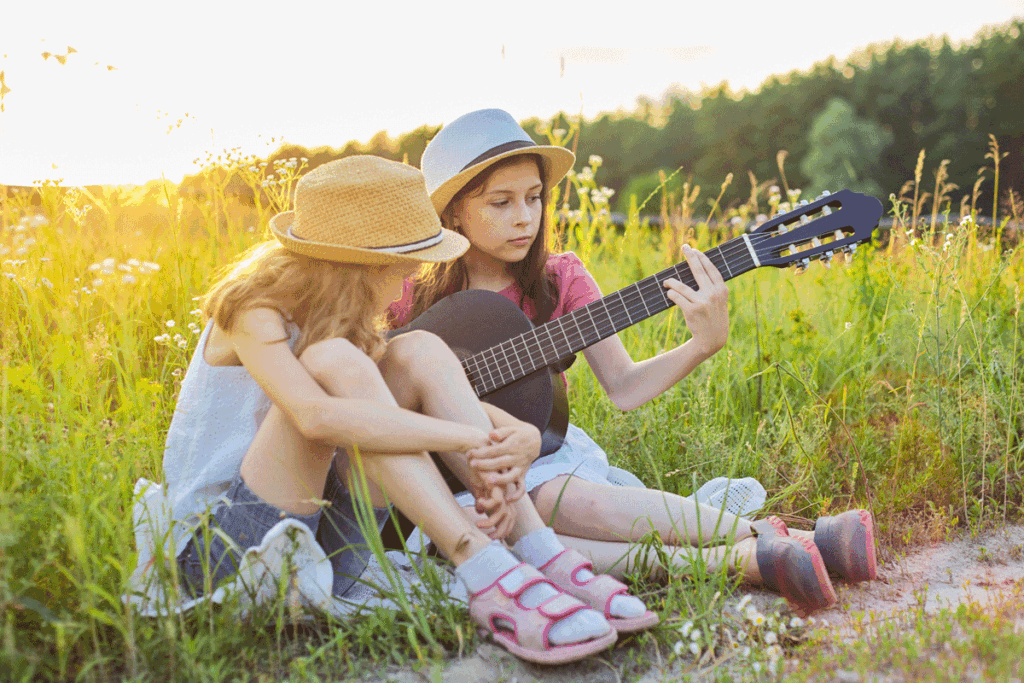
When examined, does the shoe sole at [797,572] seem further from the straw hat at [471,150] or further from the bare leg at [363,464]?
the straw hat at [471,150]

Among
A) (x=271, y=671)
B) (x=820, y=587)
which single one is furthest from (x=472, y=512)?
(x=820, y=587)

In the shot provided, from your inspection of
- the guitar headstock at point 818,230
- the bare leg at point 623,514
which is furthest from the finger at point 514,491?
the guitar headstock at point 818,230

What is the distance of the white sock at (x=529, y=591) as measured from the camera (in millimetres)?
1788

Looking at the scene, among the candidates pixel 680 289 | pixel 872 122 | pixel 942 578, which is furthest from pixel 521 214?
pixel 872 122

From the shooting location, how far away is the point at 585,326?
2.41 metres

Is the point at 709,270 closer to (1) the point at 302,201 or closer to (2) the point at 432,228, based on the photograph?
(2) the point at 432,228

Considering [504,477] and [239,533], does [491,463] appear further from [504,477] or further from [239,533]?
[239,533]

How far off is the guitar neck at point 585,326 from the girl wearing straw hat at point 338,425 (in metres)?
0.26

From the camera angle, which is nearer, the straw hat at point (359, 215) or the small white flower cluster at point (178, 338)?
the straw hat at point (359, 215)

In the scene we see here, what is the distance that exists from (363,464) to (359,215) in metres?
0.64

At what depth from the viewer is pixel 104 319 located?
10.6 feet

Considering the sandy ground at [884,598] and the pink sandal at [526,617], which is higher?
the pink sandal at [526,617]

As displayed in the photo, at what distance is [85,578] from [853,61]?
4971 centimetres

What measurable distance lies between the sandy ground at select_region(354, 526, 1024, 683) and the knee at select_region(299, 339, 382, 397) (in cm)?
66
